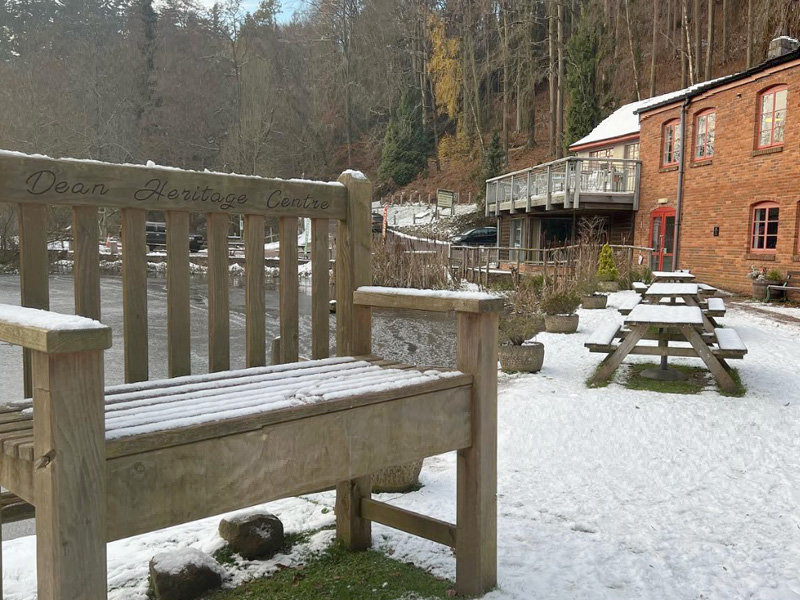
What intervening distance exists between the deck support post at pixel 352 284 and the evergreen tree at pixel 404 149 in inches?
1866

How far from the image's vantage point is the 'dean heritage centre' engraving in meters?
2.14

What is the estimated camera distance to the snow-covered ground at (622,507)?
2658mm

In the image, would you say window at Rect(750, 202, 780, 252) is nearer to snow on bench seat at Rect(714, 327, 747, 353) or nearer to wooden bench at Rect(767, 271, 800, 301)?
wooden bench at Rect(767, 271, 800, 301)

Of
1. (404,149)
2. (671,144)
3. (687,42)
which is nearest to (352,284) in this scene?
(671,144)

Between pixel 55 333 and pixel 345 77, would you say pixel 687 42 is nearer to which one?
pixel 345 77

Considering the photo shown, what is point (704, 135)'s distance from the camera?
1855 cm

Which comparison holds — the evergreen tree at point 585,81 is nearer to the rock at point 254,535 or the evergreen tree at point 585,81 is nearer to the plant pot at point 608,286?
the plant pot at point 608,286

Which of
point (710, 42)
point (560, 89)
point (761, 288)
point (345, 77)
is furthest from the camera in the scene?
point (345, 77)

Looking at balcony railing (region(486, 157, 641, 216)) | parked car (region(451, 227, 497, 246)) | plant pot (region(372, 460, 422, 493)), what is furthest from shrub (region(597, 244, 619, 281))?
parked car (region(451, 227, 497, 246))

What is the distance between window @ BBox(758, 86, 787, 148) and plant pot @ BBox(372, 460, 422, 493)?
50.0ft

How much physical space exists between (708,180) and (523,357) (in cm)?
1295

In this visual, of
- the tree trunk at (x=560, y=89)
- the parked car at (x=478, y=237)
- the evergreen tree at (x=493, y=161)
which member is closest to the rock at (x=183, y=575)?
the parked car at (x=478, y=237)

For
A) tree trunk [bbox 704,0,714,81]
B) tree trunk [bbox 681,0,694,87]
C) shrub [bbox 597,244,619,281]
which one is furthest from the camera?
tree trunk [bbox 681,0,694,87]

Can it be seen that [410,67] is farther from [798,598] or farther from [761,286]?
[798,598]
